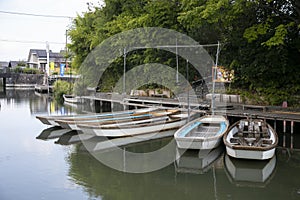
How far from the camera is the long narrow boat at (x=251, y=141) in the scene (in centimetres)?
1061

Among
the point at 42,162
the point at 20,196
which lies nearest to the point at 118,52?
the point at 42,162

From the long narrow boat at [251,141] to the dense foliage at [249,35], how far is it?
14.1 ft

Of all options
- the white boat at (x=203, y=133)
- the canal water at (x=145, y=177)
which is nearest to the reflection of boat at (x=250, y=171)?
the canal water at (x=145, y=177)

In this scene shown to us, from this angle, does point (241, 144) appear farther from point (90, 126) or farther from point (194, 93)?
point (194, 93)

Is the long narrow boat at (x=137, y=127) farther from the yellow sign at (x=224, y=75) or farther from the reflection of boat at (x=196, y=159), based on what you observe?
the yellow sign at (x=224, y=75)

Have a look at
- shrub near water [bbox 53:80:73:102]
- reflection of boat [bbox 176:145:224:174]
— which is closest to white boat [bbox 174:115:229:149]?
reflection of boat [bbox 176:145:224:174]

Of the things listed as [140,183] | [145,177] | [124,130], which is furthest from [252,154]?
[124,130]

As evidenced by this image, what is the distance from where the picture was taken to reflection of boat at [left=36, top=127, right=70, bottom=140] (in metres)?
16.2

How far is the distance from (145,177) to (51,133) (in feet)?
27.3

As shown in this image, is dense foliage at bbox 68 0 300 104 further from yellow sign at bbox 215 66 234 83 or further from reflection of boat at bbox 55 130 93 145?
reflection of boat at bbox 55 130 93 145

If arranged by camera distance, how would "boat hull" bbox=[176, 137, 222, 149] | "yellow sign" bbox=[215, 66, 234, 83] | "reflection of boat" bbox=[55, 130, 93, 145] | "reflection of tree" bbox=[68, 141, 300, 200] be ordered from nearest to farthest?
1. "reflection of tree" bbox=[68, 141, 300, 200]
2. "boat hull" bbox=[176, 137, 222, 149]
3. "reflection of boat" bbox=[55, 130, 93, 145]
4. "yellow sign" bbox=[215, 66, 234, 83]

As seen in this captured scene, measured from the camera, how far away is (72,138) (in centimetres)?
1577

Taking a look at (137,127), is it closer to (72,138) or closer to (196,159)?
(72,138)

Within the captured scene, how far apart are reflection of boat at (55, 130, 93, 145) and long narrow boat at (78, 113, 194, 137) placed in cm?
65
